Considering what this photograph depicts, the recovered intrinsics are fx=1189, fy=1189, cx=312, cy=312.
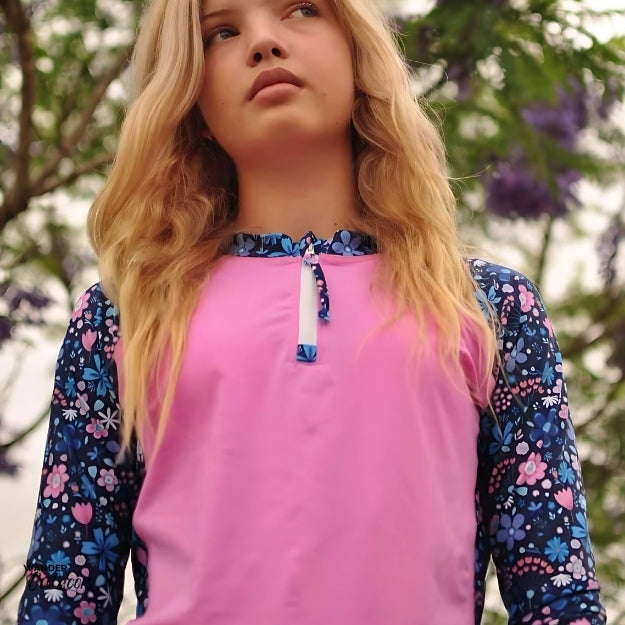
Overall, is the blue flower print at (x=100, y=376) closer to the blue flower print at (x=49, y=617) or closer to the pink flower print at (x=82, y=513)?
the pink flower print at (x=82, y=513)

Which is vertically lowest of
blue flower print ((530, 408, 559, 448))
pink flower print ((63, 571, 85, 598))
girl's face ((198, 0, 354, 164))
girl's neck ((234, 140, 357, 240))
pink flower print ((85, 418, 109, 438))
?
pink flower print ((63, 571, 85, 598))

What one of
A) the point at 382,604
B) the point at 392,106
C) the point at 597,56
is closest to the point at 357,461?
the point at 382,604

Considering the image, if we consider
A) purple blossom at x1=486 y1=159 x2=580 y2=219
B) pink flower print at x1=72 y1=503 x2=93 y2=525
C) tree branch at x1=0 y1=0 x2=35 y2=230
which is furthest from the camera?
purple blossom at x1=486 y1=159 x2=580 y2=219

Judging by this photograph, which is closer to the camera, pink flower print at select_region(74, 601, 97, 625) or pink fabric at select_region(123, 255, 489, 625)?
pink fabric at select_region(123, 255, 489, 625)

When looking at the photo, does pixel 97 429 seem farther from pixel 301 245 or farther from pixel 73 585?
pixel 301 245

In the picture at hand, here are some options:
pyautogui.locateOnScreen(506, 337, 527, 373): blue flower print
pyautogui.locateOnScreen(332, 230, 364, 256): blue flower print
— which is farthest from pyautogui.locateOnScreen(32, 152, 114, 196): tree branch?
pyautogui.locateOnScreen(506, 337, 527, 373): blue flower print

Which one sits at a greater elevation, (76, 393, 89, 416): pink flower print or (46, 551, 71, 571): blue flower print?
(76, 393, 89, 416): pink flower print

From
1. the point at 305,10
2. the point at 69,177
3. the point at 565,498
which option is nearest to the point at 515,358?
the point at 565,498

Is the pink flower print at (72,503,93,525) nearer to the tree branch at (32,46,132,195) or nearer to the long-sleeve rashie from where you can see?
the long-sleeve rashie

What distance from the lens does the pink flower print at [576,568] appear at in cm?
188

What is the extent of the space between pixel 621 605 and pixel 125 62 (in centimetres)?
278

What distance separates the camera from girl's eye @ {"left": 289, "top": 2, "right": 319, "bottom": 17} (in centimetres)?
215

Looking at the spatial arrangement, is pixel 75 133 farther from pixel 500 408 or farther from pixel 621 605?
pixel 621 605

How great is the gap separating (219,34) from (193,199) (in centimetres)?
32
